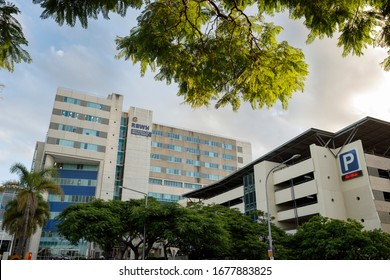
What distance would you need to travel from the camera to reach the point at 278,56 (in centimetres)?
543

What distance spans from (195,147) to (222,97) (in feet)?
240

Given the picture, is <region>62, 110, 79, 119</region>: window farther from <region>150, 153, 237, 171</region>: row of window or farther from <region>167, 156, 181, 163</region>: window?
<region>167, 156, 181, 163</region>: window

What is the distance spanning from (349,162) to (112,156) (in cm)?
4291

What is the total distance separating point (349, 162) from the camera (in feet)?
112

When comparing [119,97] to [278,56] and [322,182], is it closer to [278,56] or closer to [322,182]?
[322,182]

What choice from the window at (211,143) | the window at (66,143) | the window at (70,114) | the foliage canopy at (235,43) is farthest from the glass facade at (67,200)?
the foliage canopy at (235,43)

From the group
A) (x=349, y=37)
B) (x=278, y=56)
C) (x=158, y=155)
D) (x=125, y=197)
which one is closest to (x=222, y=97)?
(x=278, y=56)

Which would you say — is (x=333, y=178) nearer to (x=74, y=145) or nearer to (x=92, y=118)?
(x=74, y=145)

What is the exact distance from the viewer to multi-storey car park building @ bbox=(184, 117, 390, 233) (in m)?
31.7

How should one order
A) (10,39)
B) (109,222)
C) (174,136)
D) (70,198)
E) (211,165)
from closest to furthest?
(10,39) < (109,222) < (70,198) < (174,136) < (211,165)

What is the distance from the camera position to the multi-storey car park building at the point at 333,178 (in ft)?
104

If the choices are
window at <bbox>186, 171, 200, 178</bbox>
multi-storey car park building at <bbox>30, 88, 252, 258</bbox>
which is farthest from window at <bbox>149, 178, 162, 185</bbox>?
window at <bbox>186, 171, 200, 178</bbox>

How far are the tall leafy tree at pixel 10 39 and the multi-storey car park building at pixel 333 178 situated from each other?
85.7 feet

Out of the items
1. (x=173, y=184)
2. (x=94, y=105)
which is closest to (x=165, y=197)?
(x=173, y=184)
